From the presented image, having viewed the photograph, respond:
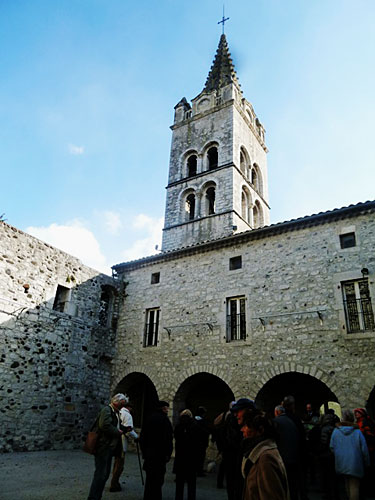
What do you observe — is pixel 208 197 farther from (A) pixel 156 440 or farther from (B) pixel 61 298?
(A) pixel 156 440

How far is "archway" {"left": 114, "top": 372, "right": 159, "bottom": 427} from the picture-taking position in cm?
1308

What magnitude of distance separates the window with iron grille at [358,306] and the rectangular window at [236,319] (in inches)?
115

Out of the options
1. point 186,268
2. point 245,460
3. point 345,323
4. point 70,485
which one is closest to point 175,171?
point 186,268

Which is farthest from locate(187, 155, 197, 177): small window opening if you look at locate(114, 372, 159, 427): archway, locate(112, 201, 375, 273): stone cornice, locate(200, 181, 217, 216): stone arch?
locate(114, 372, 159, 427): archway

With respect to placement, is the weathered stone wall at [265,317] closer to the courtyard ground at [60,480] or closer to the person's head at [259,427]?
the courtyard ground at [60,480]

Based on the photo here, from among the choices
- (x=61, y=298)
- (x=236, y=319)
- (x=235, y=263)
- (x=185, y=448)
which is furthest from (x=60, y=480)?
(x=235, y=263)

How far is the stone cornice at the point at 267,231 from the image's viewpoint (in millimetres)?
10031

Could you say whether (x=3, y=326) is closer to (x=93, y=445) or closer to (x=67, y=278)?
(x=67, y=278)

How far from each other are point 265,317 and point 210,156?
12498 millimetres

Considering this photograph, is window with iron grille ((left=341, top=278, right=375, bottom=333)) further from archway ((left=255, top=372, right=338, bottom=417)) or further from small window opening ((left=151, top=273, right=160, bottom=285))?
small window opening ((left=151, top=273, right=160, bottom=285))

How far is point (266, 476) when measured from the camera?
90.4 inches

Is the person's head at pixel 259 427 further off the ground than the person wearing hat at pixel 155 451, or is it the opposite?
the person's head at pixel 259 427

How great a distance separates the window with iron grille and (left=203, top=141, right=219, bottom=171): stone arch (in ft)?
38.9

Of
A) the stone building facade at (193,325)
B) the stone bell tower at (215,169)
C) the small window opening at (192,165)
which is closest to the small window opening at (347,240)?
the stone building facade at (193,325)
